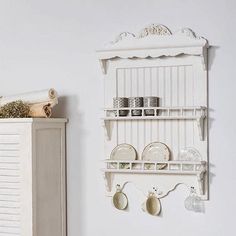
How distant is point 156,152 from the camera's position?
288 cm

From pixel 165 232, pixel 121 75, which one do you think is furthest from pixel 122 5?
pixel 165 232

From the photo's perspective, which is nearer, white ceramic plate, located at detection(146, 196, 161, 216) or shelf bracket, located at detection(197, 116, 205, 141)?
shelf bracket, located at detection(197, 116, 205, 141)

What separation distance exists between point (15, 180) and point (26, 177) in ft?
0.23

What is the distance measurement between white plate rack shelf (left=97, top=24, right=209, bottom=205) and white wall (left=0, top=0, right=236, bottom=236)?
0.06 m

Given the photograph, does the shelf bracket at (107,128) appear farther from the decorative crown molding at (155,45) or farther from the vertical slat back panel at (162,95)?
the decorative crown molding at (155,45)

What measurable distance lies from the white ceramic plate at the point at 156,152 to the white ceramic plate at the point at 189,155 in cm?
7

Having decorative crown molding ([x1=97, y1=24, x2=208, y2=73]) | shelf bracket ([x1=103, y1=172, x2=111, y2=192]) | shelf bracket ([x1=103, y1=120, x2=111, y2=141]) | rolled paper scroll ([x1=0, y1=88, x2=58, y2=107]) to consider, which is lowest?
shelf bracket ([x1=103, y1=172, x2=111, y2=192])

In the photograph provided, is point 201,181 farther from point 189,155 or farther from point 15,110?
point 15,110

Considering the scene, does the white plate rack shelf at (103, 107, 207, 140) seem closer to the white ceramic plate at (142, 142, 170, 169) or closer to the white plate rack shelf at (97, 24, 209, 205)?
the white plate rack shelf at (97, 24, 209, 205)

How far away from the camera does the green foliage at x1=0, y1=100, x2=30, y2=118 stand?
→ 9.43 feet

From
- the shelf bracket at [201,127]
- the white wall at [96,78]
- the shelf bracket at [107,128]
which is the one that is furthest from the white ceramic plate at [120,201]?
the shelf bracket at [201,127]

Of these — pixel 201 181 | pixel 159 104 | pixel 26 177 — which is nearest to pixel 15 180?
pixel 26 177

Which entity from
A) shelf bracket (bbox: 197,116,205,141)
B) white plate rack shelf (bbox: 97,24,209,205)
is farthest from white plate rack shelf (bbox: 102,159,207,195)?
shelf bracket (bbox: 197,116,205,141)

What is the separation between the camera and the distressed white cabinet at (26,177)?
2770 mm
